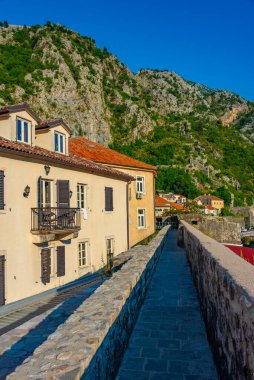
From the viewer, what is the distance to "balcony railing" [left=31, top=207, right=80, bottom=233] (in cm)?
1277

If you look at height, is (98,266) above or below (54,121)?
below

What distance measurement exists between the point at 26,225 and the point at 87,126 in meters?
63.6

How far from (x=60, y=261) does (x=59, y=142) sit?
6471 millimetres

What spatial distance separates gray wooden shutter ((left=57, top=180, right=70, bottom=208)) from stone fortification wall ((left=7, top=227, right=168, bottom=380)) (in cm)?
951

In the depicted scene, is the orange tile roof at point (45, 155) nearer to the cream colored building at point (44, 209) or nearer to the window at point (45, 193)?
the cream colored building at point (44, 209)

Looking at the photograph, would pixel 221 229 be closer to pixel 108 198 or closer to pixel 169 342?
pixel 108 198

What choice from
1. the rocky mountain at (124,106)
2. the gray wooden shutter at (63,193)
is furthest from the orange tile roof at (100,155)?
the rocky mountain at (124,106)

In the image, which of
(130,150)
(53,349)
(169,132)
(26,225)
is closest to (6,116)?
(26,225)

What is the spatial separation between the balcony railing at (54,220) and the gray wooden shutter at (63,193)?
308mm

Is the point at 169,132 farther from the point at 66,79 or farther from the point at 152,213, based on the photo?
the point at 152,213

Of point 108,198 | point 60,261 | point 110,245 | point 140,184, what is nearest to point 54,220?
point 60,261

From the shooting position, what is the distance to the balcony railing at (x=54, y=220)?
41.9ft

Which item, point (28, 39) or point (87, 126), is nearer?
point (87, 126)

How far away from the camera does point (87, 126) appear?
2894 inches
